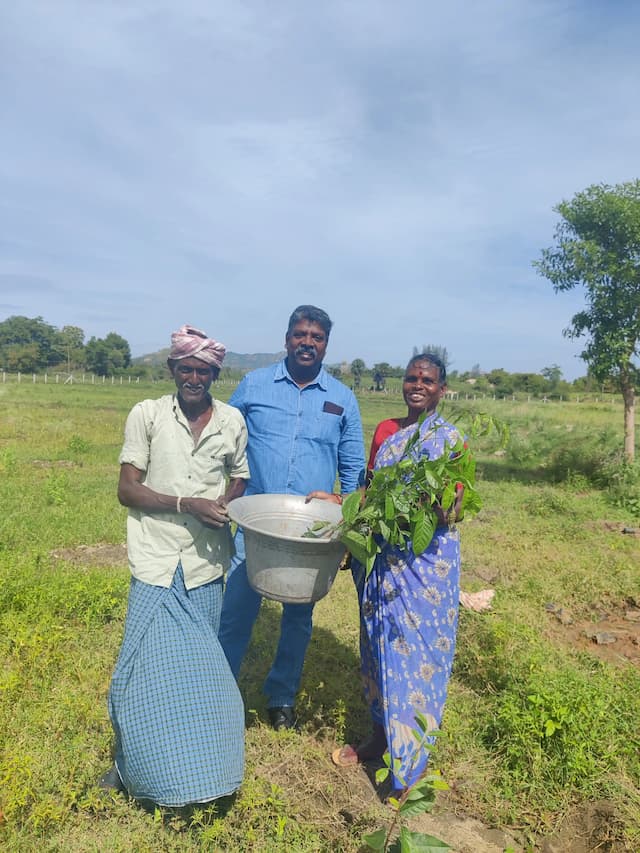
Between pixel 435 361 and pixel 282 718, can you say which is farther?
pixel 282 718

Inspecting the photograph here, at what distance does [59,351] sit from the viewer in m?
71.6

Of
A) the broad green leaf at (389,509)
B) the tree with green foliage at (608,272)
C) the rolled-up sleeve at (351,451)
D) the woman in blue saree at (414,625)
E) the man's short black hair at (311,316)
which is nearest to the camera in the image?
the broad green leaf at (389,509)

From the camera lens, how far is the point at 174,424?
Answer: 261cm

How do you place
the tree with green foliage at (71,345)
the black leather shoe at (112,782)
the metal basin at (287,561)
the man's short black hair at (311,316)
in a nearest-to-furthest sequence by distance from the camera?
1. the metal basin at (287,561)
2. the black leather shoe at (112,782)
3. the man's short black hair at (311,316)
4. the tree with green foliage at (71,345)

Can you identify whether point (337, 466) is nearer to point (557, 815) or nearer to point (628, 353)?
point (557, 815)

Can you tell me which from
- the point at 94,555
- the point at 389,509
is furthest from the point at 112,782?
the point at 94,555

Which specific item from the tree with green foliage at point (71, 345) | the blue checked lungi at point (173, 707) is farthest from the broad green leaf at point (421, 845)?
the tree with green foliage at point (71, 345)

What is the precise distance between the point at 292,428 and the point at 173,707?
1380 mm

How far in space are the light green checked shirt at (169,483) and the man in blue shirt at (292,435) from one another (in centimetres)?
39

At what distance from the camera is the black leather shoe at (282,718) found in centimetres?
315

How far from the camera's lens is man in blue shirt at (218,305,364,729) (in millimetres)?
2982

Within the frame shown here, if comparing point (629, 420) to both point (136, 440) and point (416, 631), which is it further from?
point (136, 440)

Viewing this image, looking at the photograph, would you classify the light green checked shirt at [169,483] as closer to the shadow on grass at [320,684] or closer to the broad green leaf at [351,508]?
the broad green leaf at [351,508]

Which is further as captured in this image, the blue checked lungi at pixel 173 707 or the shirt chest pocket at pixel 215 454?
the shirt chest pocket at pixel 215 454
